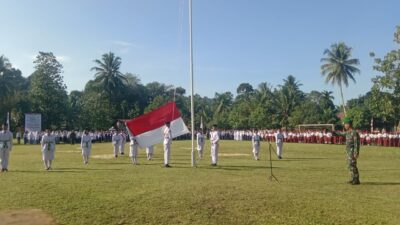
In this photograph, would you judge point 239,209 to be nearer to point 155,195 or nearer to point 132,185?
point 155,195

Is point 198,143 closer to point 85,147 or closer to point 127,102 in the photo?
point 85,147

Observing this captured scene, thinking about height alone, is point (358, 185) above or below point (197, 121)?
below

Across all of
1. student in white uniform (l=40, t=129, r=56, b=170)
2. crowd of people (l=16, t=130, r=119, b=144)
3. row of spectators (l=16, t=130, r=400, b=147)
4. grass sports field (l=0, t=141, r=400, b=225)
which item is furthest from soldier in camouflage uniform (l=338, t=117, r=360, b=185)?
crowd of people (l=16, t=130, r=119, b=144)

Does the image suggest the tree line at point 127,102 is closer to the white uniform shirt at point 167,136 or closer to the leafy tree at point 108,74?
the leafy tree at point 108,74

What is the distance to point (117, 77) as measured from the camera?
87625mm

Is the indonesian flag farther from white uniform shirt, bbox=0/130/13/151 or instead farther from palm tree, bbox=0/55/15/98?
palm tree, bbox=0/55/15/98

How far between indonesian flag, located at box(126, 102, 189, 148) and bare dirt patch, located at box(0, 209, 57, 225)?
387 inches

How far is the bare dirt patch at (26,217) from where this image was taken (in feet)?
33.2

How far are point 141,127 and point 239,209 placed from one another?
35.2 feet

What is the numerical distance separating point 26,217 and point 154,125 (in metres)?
11.0

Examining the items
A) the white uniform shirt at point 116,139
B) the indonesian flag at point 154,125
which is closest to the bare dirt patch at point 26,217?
the indonesian flag at point 154,125

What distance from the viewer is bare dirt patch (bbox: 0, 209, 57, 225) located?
10.1 meters

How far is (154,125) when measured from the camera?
21.1 m

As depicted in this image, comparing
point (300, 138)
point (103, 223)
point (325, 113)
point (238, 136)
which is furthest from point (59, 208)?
point (325, 113)
